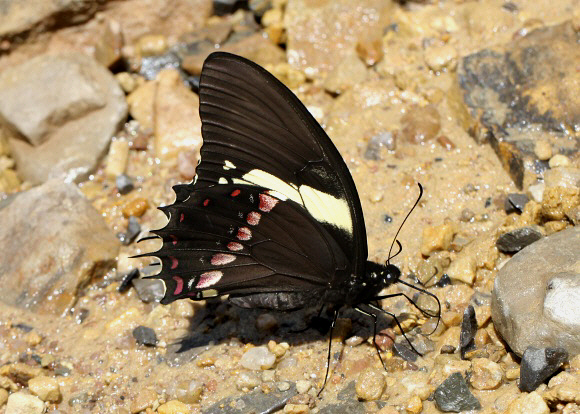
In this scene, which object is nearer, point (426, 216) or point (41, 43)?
point (426, 216)

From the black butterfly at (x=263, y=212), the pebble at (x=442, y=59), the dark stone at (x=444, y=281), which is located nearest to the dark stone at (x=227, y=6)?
the pebble at (x=442, y=59)

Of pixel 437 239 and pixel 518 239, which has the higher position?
Answer: pixel 518 239

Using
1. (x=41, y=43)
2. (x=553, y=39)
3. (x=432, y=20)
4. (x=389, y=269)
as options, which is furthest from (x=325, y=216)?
(x=41, y=43)

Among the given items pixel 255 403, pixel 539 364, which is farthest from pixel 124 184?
pixel 539 364

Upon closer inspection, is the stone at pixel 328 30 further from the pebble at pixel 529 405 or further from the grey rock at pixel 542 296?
the pebble at pixel 529 405

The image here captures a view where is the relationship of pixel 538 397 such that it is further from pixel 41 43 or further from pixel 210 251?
pixel 41 43

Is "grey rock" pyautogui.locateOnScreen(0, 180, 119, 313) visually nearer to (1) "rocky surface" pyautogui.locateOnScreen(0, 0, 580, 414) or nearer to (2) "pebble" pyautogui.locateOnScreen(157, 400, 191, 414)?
(1) "rocky surface" pyautogui.locateOnScreen(0, 0, 580, 414)

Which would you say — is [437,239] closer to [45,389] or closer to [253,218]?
[253,218]
